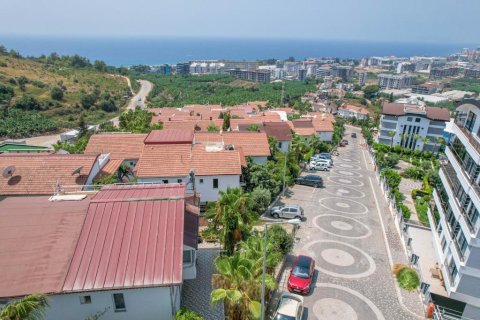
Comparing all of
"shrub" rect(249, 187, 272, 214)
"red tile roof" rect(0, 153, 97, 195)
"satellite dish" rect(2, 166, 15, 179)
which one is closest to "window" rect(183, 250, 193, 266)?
"shrub" rect(249, 187, 272, 214)

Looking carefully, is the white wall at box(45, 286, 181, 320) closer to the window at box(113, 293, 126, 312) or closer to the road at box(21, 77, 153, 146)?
the window at box(113, 293, 126, 312)

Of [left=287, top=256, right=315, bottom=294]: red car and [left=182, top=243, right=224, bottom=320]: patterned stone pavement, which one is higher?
[left=287, top=256, right=315, bottom=294]: red car

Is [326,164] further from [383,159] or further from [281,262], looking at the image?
[281,262]

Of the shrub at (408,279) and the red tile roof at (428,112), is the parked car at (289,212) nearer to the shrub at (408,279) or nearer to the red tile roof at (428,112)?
the shrub at (408,279)

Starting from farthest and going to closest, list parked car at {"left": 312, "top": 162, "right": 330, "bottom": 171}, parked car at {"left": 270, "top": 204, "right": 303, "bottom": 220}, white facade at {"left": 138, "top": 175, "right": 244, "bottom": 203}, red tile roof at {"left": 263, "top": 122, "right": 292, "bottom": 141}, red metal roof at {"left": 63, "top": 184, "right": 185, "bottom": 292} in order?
red tile roof at {"left": 263, "top": 122, "right": 292, "bottom": 141} < parked car at {"left": 312, "top": 162, "right": 330, "bottom": 171} < white facade at {"left": 138, "top": 175, "right": 244, "bottom": 203} < parked car at {"left": 270, "top": 204, "right": 303, "bottom": 220} < red metal roof at {"left": 63, "top": 184, "right": 185, "bottom": 292}

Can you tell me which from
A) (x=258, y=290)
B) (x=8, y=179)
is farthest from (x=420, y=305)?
(x=8, y=179)

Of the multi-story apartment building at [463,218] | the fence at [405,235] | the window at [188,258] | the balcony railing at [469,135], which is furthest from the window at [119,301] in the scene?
the balcony railing at [469,135]
